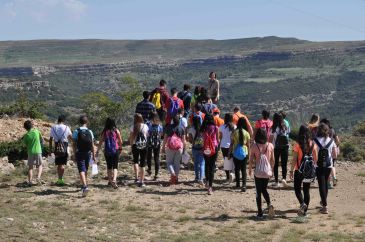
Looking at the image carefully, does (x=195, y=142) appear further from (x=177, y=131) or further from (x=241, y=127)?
(x=241, y=127)

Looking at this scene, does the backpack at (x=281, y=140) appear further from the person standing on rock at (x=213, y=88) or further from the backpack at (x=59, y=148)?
the backpack at (x=59, y=148)

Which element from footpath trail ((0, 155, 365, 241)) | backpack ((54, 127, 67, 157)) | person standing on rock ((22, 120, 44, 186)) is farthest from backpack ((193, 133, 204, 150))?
person standing on rock ((22, 120, 44, 186))

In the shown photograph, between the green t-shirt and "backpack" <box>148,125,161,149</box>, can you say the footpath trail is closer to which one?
the green t-shirt

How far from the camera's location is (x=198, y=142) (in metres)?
12.4

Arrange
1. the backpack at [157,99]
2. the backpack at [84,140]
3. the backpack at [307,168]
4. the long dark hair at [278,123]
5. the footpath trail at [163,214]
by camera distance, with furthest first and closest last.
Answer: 1. the backpack at [157,99]
2. the long dark hair at [278,123]
3. the backpack at [84,140]
4. the backpack at [307,168]
5. the footpath trail at [163,214]

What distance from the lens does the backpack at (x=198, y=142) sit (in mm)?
12398

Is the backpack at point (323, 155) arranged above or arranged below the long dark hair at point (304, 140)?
below

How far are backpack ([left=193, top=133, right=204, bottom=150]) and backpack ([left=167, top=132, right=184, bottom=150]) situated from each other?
505 millimetres

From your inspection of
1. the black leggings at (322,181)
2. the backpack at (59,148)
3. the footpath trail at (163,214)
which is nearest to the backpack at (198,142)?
the footpath trail at (163,214)

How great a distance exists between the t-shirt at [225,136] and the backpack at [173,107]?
5.17ft

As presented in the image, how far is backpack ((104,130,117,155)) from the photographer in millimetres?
12492

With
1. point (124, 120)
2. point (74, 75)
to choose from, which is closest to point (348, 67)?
point (74, 75)

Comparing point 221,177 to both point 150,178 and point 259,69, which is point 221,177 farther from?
point 259,69

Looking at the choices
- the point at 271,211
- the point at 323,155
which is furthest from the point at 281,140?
the point at 271,211
